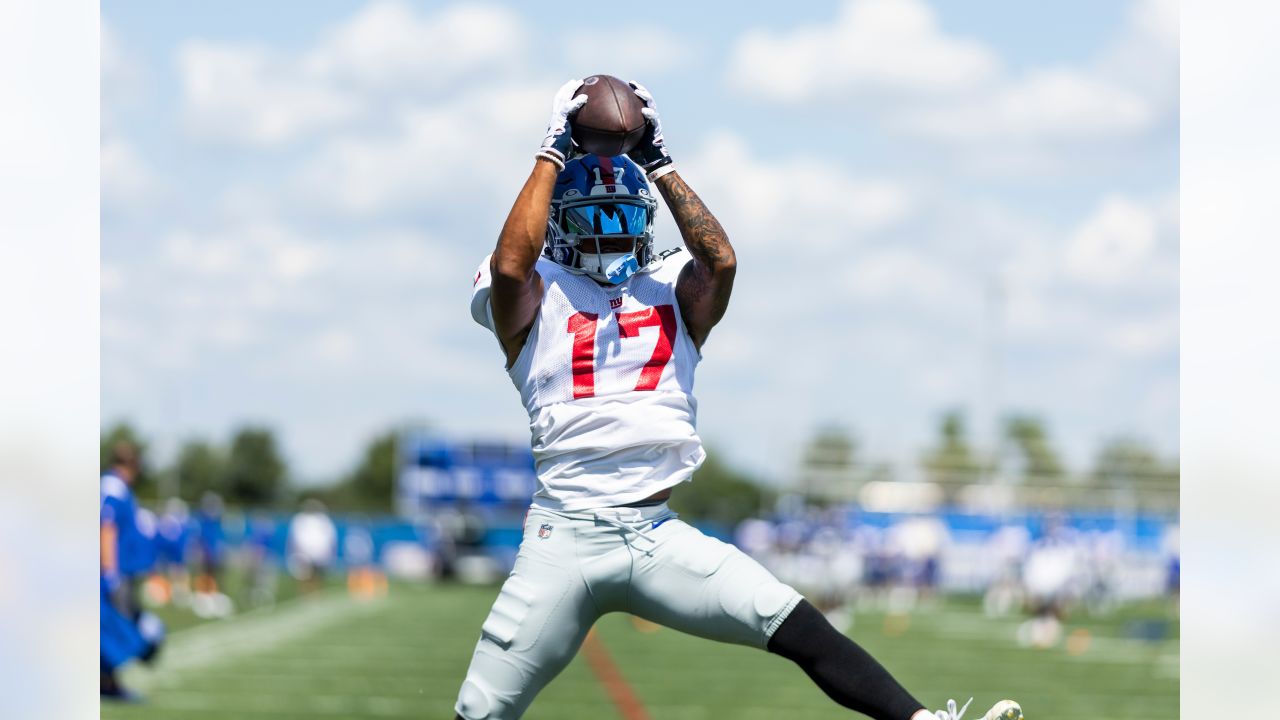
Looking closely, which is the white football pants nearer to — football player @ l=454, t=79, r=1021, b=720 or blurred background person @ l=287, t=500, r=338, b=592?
football player @ l=454, t=79, r=1021, b=720

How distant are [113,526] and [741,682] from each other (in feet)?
18.8

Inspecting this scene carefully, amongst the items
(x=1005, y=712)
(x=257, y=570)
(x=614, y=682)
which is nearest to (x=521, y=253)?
(x=1005, y=712)

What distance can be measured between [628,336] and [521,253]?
0.40 metres

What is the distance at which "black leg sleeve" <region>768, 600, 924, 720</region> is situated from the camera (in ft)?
12.4

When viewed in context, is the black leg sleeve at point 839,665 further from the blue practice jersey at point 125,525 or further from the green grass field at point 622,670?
the blue practice jersey at point 125,525

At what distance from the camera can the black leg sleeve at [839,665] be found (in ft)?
12.4

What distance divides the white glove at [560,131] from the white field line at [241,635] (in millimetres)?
9629

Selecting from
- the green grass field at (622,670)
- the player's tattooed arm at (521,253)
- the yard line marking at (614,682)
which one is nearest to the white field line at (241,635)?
the green grass field at (622,670)

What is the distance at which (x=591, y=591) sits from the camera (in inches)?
159

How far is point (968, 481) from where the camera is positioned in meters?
44.4

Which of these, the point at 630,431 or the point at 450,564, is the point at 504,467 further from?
the point at 630,431

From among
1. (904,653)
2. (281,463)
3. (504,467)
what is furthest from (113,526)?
(281,463)

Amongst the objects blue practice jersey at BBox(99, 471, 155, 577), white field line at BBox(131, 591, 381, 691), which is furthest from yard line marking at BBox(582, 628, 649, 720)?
white field line at BBox(131, 591, 381, 691)

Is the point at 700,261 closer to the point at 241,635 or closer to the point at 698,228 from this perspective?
the point at 698,228
